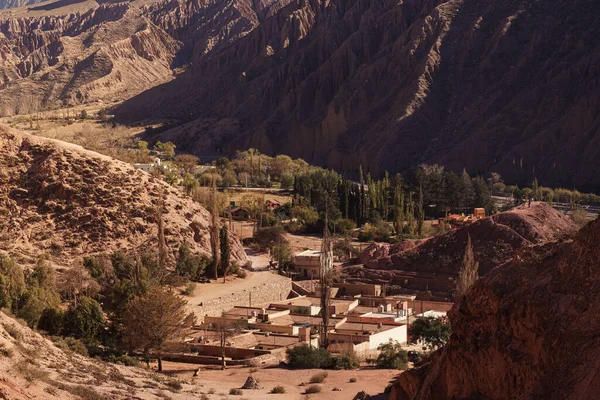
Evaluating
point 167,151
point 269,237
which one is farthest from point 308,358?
point 167,151

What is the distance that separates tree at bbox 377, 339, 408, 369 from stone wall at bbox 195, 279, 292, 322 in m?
8.49

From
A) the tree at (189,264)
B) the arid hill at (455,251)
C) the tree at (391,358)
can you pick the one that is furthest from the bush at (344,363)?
the arid hill at (455,251)

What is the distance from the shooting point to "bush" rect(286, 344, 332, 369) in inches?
1257

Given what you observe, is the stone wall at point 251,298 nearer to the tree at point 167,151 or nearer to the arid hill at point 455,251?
the arid hill at point 455,251

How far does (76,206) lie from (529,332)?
33.0 meters

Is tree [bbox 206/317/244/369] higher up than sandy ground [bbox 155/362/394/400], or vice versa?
tree [bbox 206/317/244/369]

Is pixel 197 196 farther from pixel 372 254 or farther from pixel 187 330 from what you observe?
pixel 187 330

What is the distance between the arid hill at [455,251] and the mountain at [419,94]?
3721 centimetres

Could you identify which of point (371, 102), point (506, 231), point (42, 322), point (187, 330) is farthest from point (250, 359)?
point (371, 102)

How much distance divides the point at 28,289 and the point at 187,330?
503 cm

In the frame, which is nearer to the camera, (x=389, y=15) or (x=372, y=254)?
(x=372, y=254)

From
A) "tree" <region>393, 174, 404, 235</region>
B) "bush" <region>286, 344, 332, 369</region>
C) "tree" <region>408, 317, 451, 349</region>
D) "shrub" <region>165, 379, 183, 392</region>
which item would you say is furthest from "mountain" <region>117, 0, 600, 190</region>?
"shrub" <region>165, 379, 183, 392</region>

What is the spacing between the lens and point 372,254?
167 ft

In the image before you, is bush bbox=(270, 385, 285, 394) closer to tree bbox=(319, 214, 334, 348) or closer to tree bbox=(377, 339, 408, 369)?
tree bbox=(377, 339, 408, 369)
